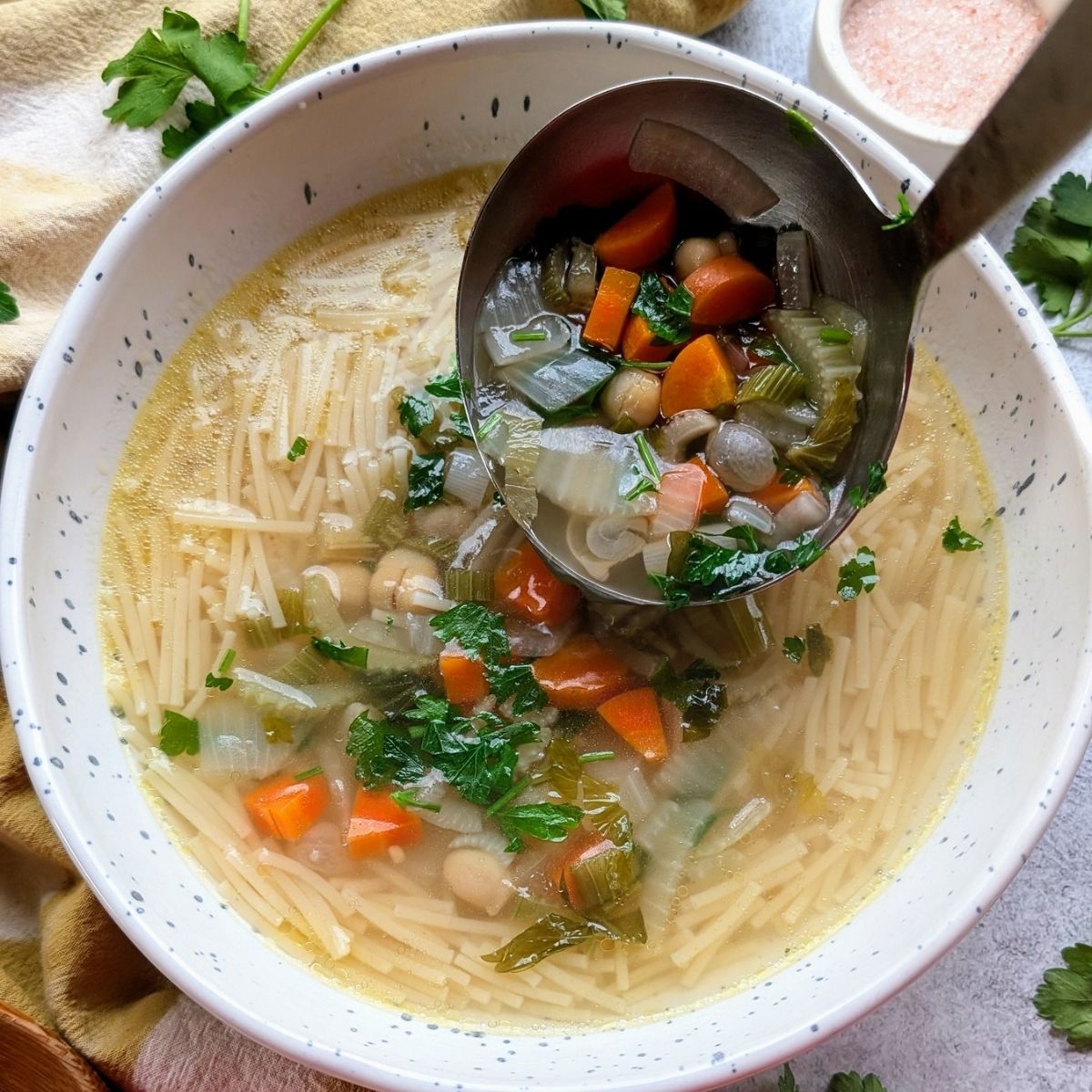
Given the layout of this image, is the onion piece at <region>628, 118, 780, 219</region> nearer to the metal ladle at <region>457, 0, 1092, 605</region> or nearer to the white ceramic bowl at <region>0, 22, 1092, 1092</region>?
the metal ladle at <region>457, 0, 1092, 605</region>

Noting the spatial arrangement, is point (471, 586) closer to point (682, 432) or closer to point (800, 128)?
point (682, 432)

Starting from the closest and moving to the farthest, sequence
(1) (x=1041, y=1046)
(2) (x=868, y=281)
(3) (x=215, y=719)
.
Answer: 1. (2) (x=868, y=281)
2. (3) (x=215, y=719)
3. (1) (x=1041, y=1046)

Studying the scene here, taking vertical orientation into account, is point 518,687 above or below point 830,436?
below

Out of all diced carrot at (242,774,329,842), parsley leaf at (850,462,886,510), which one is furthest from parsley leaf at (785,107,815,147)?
diced carrot at (242,774,329,842)

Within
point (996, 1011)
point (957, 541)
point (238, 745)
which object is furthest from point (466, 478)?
point (996, 1011)

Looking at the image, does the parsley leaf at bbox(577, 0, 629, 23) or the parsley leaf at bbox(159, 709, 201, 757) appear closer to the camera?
the parsley leaf at bbox(159, 709, 201, 757)

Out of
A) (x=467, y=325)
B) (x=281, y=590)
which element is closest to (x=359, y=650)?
(x=281, y=590)

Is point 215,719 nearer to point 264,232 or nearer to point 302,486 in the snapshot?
point 302,486
